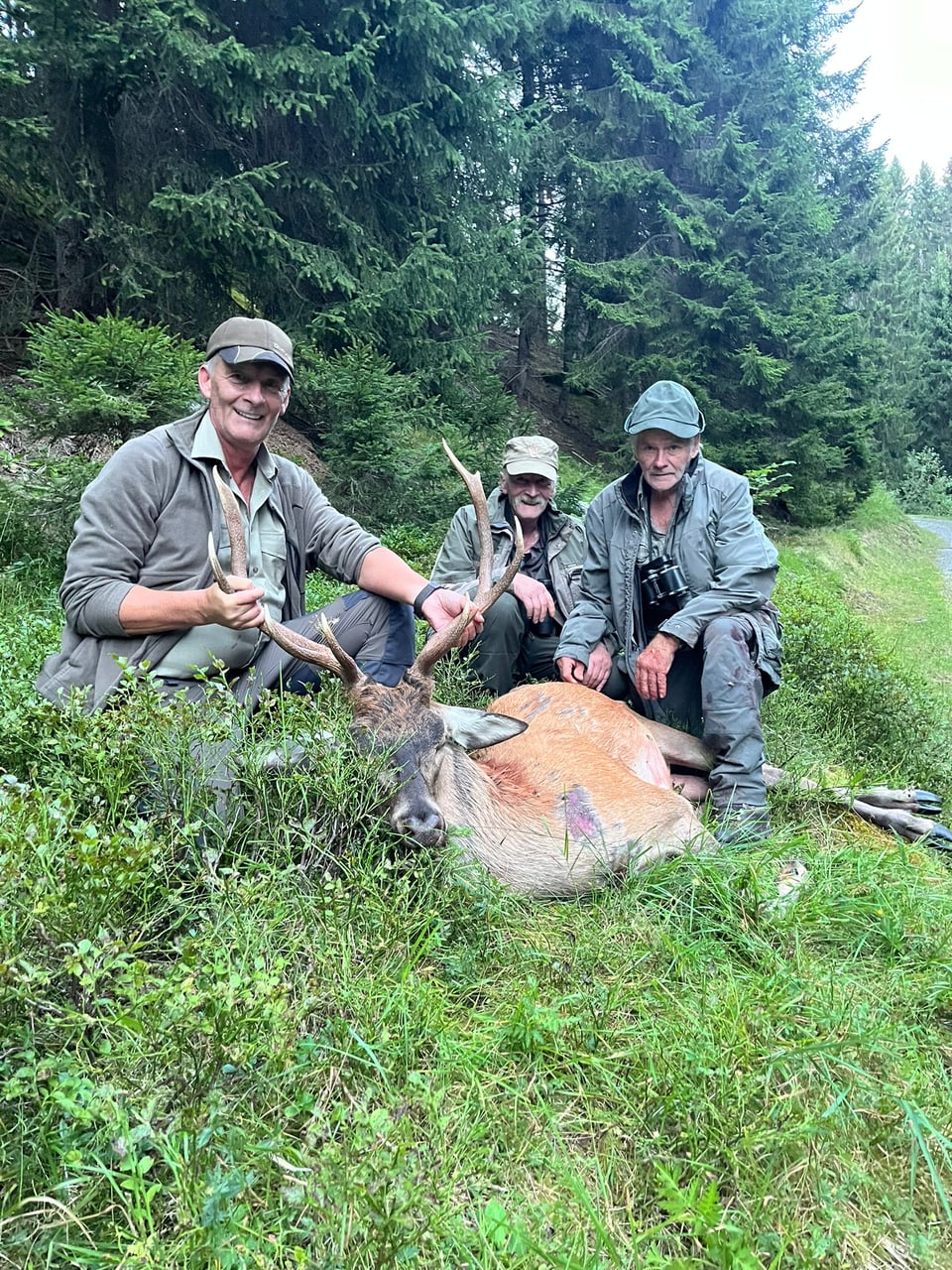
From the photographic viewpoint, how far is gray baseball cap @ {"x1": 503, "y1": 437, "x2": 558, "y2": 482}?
18.7 ft

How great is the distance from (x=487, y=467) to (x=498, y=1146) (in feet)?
25.4

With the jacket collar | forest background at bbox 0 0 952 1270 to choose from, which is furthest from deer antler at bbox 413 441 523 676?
the jacket collar

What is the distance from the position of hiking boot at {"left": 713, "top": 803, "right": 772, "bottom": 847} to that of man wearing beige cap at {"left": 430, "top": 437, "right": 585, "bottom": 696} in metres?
1.88

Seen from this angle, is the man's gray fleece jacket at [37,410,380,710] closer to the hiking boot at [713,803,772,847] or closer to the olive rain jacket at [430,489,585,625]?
the olive rain jacket at [430,489,585,625]

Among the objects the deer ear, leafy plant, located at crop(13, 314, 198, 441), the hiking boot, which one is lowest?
the hiking boot

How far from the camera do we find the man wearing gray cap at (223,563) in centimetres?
353

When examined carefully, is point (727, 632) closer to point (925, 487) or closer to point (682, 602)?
point (682, 602)

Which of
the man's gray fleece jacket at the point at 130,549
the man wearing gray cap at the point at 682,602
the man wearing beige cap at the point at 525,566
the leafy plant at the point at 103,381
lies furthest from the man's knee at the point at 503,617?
the leafy plant at the point at 103,381

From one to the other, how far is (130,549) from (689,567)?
9.66ft

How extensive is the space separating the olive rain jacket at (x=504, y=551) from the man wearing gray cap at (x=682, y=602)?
0.62 m

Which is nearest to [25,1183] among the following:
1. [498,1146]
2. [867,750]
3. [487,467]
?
[498,1146]

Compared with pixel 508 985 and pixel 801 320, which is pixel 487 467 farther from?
pixel 801 320

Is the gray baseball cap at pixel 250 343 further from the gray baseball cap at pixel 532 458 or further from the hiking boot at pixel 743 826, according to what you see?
the hiking boot at pixel 743 826

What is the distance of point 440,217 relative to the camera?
9852mm
